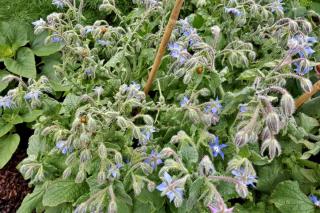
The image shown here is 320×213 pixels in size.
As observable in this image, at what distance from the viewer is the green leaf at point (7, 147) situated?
223 cm

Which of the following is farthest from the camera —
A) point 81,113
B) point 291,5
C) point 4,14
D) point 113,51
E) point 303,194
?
Result: point 4,14

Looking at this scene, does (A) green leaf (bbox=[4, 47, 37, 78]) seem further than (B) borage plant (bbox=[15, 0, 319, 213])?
Yes

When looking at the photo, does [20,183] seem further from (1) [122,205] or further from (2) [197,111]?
(2) [197,111]

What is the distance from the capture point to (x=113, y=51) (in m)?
1.88

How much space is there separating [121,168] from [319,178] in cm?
73

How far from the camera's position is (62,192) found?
1.61 meters

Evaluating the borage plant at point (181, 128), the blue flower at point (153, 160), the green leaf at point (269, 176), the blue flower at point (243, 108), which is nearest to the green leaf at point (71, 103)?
the borage plant at point (181, 128)

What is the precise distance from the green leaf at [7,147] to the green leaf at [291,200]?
1.26 metres

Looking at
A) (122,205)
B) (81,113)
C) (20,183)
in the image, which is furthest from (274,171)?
(20,183)

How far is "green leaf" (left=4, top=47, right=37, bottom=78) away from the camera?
2.51 m

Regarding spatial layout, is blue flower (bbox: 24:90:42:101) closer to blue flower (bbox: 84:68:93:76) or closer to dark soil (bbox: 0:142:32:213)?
blue flower (bbox: 84:68:93:76)

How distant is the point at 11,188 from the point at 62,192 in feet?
2.70

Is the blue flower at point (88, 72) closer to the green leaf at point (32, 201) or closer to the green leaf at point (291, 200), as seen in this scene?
the green leaf at point (32, 201)

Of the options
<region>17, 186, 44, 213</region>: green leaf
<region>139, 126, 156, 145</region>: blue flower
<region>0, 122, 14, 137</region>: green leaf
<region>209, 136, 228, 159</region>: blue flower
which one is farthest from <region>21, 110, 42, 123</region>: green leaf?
<region>209, 136, 228, 159</region>: blue flower
